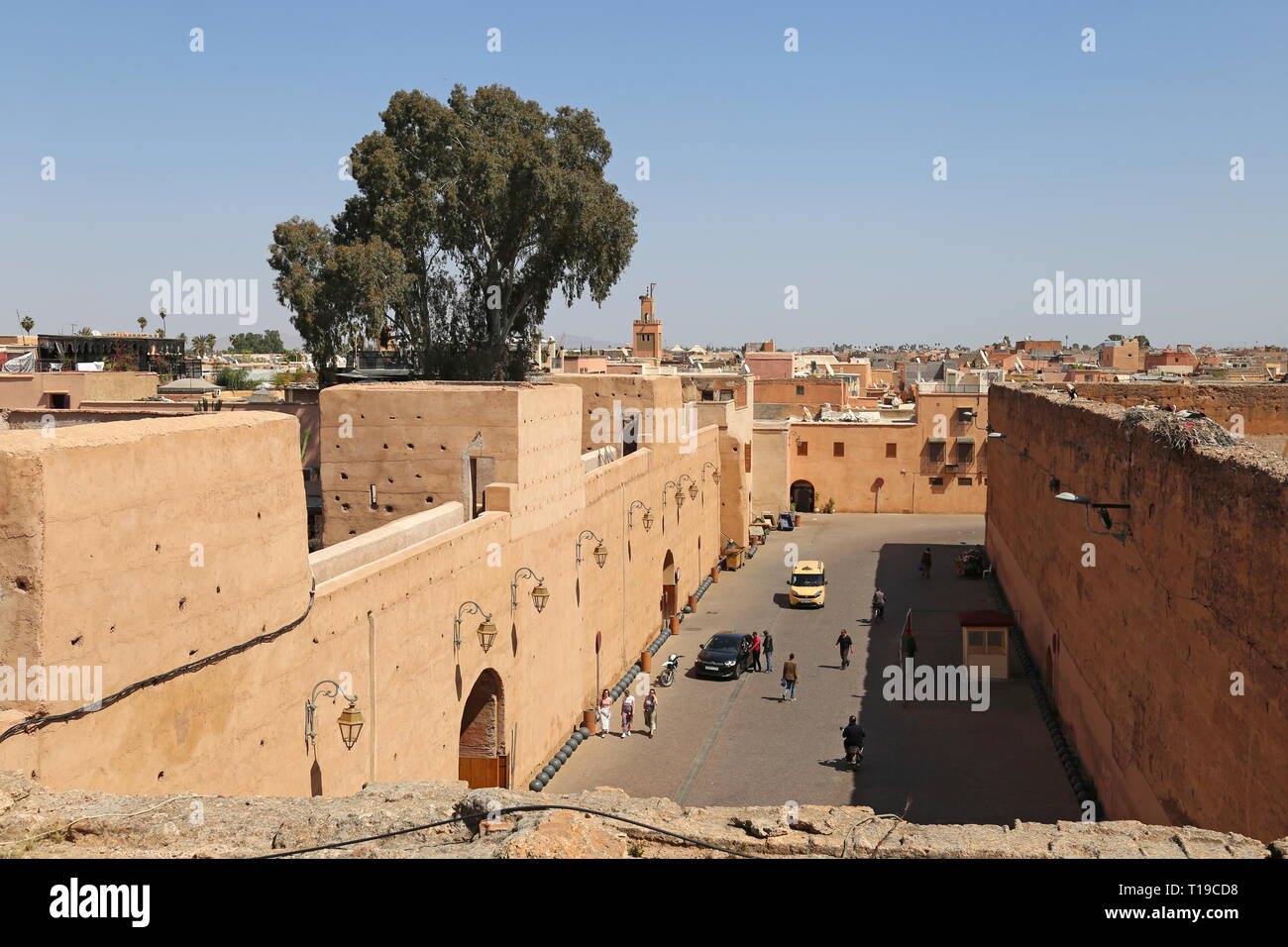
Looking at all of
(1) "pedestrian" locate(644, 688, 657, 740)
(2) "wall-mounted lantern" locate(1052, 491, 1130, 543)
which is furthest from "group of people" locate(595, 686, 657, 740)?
(2) "wall-mounted lantern" locate(1052, 491, 1130, 543)

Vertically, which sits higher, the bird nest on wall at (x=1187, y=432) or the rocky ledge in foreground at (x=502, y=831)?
the bird nest on wall at (x=1187, y=432)

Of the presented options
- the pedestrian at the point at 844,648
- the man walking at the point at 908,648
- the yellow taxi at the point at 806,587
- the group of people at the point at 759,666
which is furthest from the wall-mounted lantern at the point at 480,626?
the yellow taxi at the point at 806,587

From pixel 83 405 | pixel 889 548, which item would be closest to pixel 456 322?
pixel 83 405

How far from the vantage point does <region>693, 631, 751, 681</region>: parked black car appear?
862 inches

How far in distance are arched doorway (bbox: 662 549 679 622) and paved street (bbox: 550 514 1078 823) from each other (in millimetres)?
571

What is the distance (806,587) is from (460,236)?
565 inches

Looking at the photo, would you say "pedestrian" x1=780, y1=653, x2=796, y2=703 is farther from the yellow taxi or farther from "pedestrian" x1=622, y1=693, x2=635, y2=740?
the yellow taxi

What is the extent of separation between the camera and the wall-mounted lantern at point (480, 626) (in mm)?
12539

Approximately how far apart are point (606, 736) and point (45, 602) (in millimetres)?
12842

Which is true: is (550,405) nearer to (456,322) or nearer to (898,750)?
(898,750)

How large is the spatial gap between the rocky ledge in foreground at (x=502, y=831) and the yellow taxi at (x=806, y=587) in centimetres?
2241

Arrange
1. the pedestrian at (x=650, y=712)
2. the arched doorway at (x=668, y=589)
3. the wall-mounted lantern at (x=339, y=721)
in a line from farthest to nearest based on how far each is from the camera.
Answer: the arched doorway at (x=668, y=589)
the pedestrian at (x=650, y=712)
the wall-mounted lantern at (x=339, y=721)

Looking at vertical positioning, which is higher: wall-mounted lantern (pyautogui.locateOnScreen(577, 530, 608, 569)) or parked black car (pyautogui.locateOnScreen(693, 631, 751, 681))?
wall-mounted lantern (pyautogui.locateOnScreen(577, 530, 608, 569))

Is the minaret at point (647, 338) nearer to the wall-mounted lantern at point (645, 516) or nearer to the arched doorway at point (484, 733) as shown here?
the wall-mounted lantern at point (645, 516)
